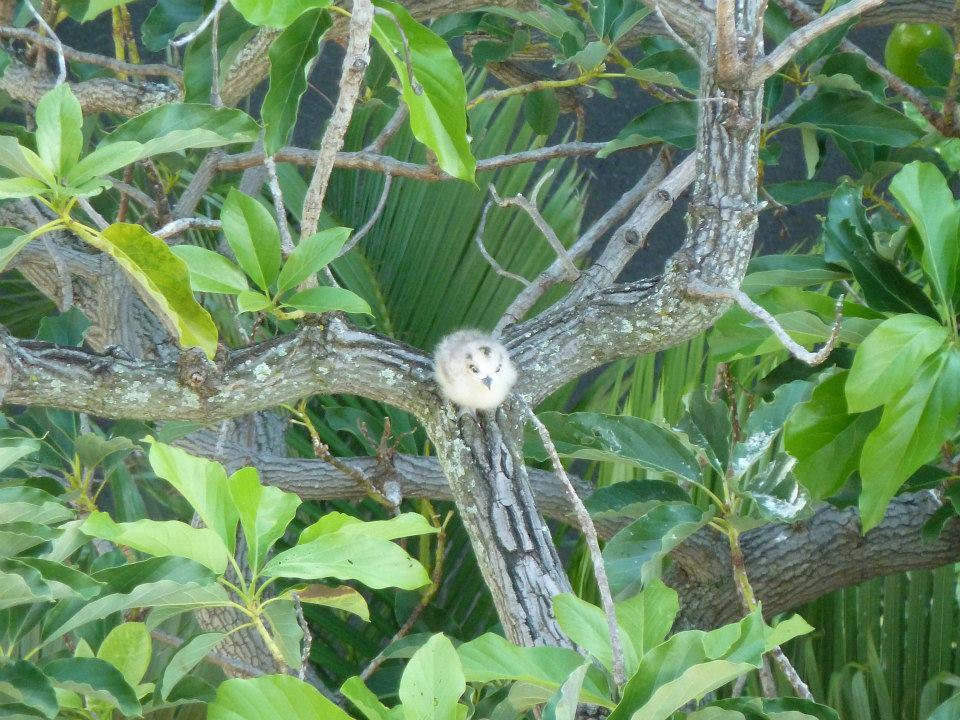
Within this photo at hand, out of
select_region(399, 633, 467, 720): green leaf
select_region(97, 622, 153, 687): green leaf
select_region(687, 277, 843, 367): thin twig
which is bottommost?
select_region(97, 622, 153, 687): green leaf

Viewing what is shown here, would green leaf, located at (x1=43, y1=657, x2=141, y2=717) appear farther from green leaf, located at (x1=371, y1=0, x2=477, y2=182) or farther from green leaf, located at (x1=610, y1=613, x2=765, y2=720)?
green leaf, located at (x1=371, y1=0, x2=477, y2=182)

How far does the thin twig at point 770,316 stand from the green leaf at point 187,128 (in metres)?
0.43

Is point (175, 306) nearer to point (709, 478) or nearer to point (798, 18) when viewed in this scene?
point (798, 18)

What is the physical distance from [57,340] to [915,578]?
141cm

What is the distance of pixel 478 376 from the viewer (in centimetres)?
99

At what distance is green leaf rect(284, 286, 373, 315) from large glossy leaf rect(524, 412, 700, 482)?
1.14 feet

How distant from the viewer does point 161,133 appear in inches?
32.9

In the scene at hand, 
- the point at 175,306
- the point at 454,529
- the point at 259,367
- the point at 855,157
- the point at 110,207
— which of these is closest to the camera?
the point at 175,306

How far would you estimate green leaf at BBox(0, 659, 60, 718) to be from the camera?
0.64 meters

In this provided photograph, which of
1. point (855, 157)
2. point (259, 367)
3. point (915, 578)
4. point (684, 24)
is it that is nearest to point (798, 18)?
point (855, 157)

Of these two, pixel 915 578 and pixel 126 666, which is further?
pixel 915 578

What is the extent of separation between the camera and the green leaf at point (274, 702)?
2.01ft

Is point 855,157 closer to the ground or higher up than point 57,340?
higher up

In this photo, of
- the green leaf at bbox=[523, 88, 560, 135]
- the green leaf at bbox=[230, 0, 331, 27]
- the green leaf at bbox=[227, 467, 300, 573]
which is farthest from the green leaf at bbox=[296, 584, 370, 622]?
the green leaf at bbox=[523, 88, 560, 135]
